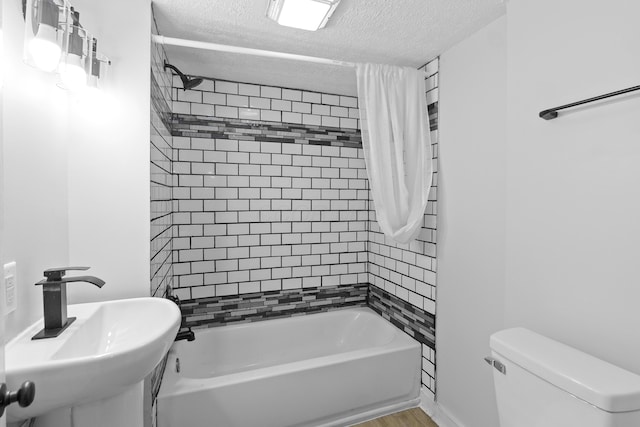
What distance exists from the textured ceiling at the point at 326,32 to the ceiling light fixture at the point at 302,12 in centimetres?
6

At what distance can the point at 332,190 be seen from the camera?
279 cm

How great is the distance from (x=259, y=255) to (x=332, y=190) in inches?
32.5

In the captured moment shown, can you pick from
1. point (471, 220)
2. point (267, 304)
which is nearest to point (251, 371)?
point (267, 304)

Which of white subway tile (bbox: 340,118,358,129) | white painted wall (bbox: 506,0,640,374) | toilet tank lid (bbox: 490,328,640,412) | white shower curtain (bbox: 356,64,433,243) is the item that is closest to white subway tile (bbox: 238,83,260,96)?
white subway tile (bbox: 340,118,358,129)

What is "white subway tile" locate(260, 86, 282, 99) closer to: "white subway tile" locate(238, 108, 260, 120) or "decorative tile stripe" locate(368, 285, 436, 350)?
"white subway tile" locate(238, 108, 260, 120)

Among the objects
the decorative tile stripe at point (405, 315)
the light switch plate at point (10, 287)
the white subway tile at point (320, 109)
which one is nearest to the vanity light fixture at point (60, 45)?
the light switch plate at point (10, 287)

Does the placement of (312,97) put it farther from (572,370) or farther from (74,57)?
(572,370)

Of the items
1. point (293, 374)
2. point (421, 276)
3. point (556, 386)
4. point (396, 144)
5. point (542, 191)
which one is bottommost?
point (293, 374)

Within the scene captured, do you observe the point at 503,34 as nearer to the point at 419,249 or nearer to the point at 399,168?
the point at 399,168

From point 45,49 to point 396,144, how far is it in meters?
1.67

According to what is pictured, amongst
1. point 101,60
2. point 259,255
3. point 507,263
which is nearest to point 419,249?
point 507,263

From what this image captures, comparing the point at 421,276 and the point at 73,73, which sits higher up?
the point at 73,73

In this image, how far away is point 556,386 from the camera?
1026 mm

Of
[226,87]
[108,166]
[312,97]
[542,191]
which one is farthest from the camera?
[312,97]
